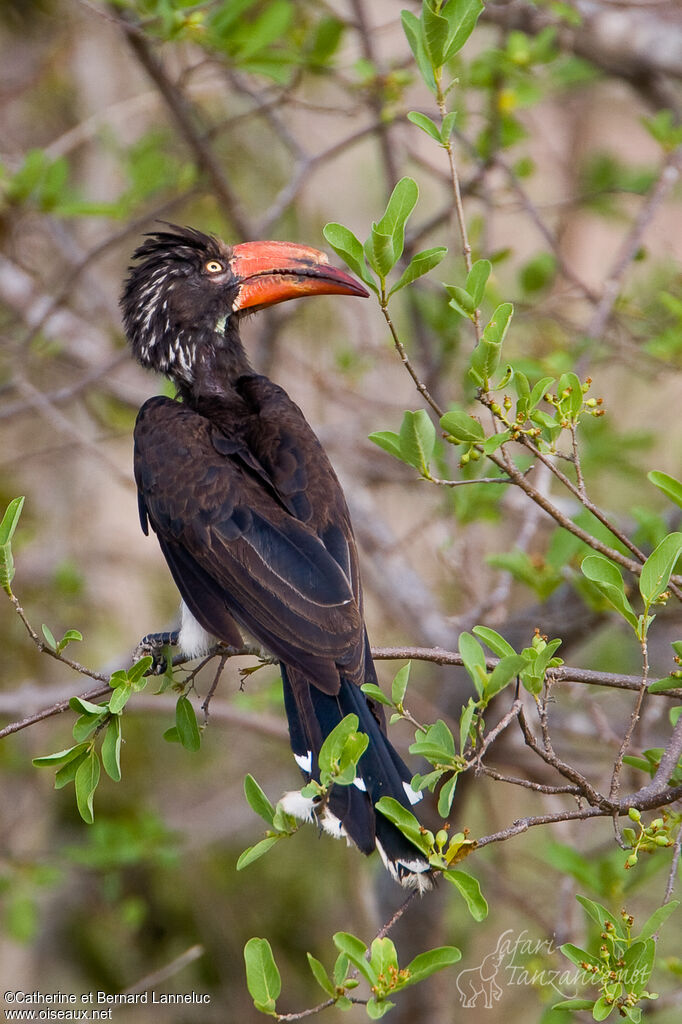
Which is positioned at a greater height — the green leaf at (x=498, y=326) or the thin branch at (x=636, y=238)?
the green leaf at (x=498, y=326)

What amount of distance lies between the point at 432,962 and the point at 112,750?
65cm

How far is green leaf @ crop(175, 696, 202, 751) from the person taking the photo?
2.12m

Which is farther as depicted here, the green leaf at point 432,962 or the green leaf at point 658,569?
the green leaf at point 658,569

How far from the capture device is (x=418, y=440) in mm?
2082

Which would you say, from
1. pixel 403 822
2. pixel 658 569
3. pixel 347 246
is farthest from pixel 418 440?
pixel 403 822

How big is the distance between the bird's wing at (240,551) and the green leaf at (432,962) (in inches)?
28.4

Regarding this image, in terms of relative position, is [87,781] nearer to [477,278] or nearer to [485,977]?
[477,278]

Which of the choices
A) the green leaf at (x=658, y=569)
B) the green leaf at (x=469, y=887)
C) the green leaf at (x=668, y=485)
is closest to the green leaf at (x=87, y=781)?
the green leaf at (x=469, y=887)

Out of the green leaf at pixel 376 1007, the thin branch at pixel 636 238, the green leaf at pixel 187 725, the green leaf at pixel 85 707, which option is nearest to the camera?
the green leaf at pixel 376 1007

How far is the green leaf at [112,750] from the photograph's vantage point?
1.90 meters

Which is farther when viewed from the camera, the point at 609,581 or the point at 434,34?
the point at 434,34

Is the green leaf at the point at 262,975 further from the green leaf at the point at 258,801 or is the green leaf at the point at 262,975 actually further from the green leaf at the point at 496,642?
the green leaf at the point at 496,642

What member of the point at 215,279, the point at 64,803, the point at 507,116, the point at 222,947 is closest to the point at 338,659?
the point at 215,279

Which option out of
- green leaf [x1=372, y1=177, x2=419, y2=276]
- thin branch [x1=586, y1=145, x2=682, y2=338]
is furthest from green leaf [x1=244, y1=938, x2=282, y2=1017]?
thin branch [x1=586, y1=145, x2=682, y2=338]
